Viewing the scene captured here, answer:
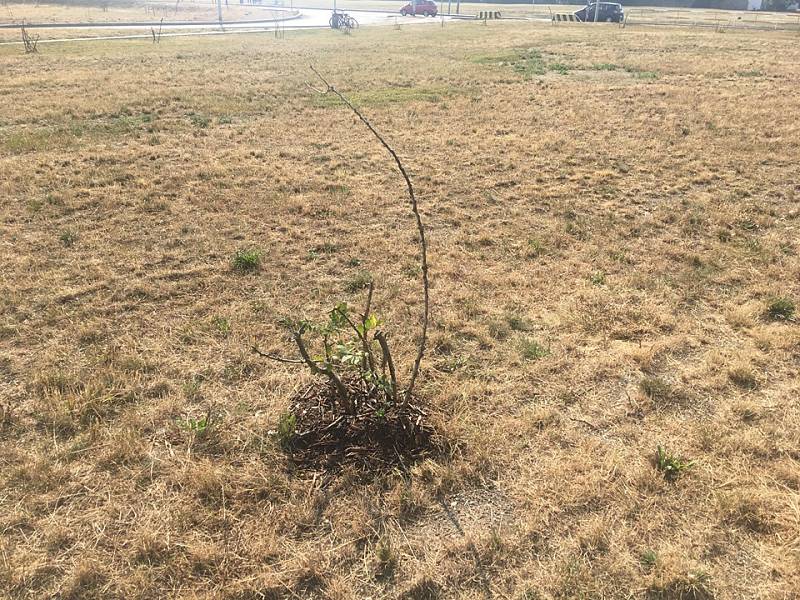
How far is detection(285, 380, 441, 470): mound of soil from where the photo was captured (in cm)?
298

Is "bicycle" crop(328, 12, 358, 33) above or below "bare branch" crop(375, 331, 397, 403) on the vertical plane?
above

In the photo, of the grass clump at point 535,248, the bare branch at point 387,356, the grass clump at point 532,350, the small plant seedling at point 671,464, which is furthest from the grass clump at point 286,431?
the grass clump at point 535,248

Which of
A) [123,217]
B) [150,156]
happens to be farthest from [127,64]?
[123,217]

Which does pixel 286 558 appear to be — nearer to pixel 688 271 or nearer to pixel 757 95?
pixel 688 271

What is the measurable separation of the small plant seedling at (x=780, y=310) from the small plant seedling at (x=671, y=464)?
2136 mm

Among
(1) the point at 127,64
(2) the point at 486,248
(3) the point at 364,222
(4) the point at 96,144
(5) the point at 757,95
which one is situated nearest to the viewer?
(2) the point at 486,248

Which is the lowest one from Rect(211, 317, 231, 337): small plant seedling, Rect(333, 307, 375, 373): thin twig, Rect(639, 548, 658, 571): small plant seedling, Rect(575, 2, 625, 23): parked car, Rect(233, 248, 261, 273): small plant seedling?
Rect(639, 548, 658, 571): small plant seedling

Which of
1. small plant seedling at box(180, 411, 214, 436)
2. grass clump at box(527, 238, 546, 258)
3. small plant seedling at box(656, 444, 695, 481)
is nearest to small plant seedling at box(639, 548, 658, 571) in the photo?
small plant seedling at box(656, 444, 695, 481)

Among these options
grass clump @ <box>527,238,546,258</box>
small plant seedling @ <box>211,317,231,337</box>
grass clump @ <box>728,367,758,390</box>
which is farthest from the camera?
grass clump @ <box>527,238,546,258</box>

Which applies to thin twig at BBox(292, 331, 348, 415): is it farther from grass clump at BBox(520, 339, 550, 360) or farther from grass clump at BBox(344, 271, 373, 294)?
grass clump at BBox(344, 271, 373, 294)

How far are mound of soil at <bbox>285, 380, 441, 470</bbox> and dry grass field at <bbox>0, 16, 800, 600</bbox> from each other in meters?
0.10

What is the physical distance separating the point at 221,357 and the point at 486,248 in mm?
2962

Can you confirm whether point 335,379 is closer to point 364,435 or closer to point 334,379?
point 334,379

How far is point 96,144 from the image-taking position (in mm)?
8781
